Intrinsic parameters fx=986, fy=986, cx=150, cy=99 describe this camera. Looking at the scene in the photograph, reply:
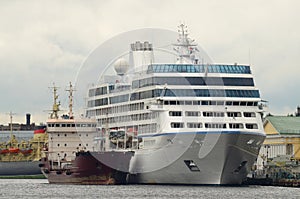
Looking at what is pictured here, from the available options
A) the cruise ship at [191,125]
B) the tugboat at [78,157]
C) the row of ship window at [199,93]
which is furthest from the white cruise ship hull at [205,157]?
the tugboat at [78,157]

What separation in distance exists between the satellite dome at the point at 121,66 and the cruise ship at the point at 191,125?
10.4 meters

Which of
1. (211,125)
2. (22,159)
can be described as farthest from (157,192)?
(22,159)

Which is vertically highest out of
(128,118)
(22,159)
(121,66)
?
(121,66)

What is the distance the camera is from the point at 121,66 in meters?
107

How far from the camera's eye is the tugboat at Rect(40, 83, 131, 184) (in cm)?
9169

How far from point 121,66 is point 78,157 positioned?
16.3 m

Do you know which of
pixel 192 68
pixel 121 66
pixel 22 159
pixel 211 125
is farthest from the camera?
pixel 22 159

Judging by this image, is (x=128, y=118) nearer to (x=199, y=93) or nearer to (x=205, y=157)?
(x=199, y=93)

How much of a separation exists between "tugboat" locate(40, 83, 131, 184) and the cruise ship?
76.9 inches

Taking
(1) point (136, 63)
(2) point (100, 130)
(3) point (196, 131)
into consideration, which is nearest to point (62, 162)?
(2) point (100, 130)

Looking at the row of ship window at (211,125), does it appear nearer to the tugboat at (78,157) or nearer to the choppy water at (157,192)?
the choppy water at (157,192)

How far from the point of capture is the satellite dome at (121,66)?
10624 centimetres

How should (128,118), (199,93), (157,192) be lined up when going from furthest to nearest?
1. (128,118)
2. (199,93)
3. (157,192)

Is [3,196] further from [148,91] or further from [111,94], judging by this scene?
[111,94]
